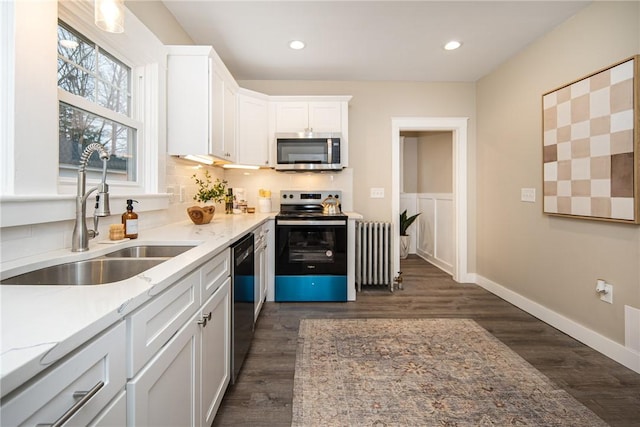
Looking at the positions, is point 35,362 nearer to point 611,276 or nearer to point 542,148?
point 611,276

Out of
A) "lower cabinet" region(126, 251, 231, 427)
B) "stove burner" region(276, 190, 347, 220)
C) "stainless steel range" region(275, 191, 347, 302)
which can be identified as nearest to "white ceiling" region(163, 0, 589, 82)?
"stove burner" region(276, 190, 347, 220)

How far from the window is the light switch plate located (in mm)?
3316

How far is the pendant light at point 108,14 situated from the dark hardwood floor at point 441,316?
1781 millimetres

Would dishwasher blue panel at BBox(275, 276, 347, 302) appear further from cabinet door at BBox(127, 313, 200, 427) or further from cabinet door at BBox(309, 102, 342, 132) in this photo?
cabinet door at BBox(127, 313, 200, 427)

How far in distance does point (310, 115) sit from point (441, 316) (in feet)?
8.13

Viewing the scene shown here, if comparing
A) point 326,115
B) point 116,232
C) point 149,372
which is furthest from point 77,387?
point 326,115

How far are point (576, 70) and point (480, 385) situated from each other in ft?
7.94

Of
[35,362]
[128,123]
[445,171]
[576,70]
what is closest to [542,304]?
[576,70]

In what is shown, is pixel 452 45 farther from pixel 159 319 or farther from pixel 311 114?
pixel 159 319

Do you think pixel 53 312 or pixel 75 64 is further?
pixel 75 64

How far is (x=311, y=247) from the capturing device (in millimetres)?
3129

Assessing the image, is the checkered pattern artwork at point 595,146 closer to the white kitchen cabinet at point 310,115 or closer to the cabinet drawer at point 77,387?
the white kitchen cabinet at point 310,115

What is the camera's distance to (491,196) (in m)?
3.52

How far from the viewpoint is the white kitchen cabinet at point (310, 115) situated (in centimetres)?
348
